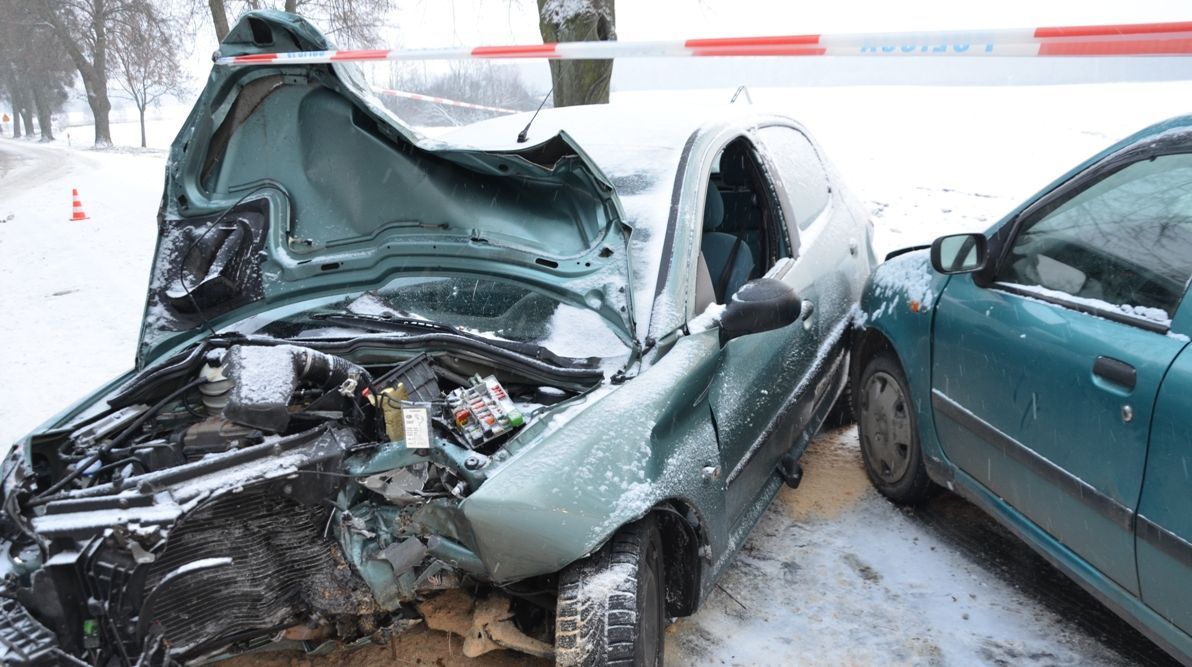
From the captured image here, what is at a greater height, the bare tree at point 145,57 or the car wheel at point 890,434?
the bare tree at point 145,57

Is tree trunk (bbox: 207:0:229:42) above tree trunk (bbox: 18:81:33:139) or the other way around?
above

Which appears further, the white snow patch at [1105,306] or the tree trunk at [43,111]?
the tree trunk at [43,111]

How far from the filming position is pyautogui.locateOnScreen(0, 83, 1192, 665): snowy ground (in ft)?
9.79

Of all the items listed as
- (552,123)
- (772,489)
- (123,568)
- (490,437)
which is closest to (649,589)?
(490,437)

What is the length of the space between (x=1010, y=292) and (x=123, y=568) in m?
2.94

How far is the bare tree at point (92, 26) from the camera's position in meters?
32.1

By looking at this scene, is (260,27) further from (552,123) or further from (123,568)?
(123,568)

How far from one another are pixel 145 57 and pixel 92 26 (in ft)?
13.2

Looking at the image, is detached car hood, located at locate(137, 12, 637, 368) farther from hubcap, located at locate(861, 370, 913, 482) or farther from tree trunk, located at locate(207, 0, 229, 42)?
tree trunk, located at locate(207, 0, 229, 42)

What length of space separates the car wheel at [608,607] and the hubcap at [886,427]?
1925mm

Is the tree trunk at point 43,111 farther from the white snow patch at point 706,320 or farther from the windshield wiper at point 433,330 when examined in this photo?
the white snow patch at point 706,320

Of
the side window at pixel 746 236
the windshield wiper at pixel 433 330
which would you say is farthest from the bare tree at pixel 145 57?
the windshield wiper at pixel 433 330

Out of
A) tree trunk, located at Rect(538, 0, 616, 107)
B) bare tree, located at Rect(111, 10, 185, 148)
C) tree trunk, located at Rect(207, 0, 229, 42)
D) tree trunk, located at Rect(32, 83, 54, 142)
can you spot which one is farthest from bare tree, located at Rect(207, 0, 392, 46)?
tree trunk, located at Rect(32, 83, 54, 142)

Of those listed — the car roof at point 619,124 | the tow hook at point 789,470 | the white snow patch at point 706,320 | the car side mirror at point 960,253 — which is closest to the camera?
the white snow patch at point 706,320
